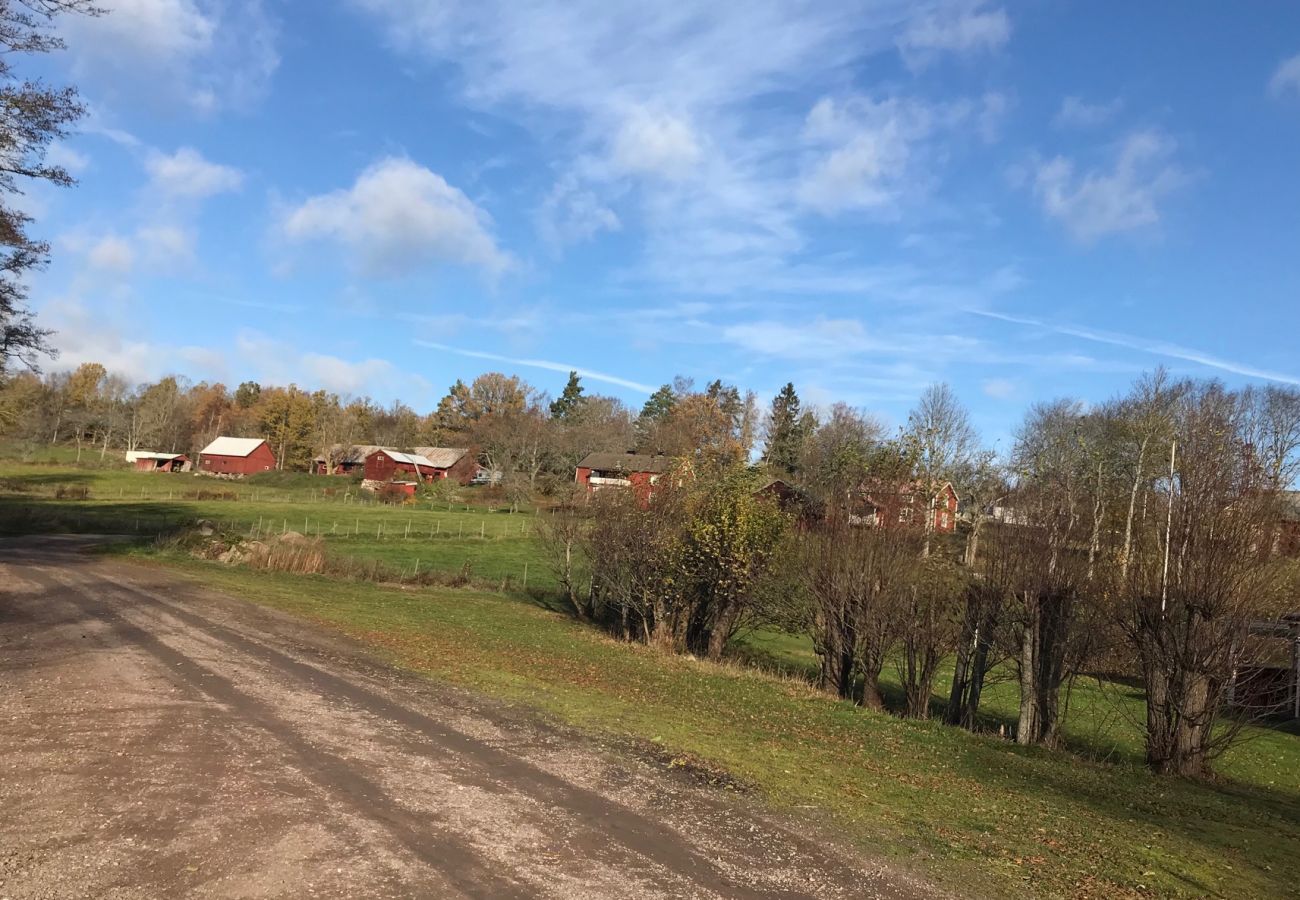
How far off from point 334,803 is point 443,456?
10043 cm

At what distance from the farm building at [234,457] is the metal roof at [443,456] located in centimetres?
1920

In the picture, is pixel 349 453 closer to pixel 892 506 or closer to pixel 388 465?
pixel 388 465

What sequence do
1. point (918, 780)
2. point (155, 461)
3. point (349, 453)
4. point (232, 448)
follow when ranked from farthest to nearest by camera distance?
point (349, 453) → point (155, 461) → point (232, 448) → point (918, 780)

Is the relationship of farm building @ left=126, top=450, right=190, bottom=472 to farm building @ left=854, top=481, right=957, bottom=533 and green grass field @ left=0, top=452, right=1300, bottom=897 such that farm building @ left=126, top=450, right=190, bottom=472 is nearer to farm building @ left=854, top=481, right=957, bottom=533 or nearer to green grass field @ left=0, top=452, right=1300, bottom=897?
green grass field @ left=0, top=452, right=1300, bottom=897

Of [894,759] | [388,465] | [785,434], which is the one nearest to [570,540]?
[894,759]

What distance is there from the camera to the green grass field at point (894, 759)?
701 cm

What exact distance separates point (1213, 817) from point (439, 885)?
949 centimetres

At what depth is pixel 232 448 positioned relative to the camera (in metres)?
101

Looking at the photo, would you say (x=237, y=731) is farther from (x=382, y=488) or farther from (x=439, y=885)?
(x=382, y=488)

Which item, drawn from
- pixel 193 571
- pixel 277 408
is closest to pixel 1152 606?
pixel 193 571

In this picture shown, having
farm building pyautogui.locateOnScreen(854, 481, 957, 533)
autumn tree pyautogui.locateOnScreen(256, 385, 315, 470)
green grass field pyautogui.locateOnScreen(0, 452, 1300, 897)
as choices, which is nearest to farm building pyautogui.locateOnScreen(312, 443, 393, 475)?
autumn tree pyautogui.locateOnScreen(256, 385, 315, 470)

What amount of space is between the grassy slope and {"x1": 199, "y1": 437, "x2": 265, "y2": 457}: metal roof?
91588mm

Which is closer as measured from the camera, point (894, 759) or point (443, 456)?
point (894, 759)

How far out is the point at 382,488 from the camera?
79688mm
